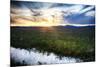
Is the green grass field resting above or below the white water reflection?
above

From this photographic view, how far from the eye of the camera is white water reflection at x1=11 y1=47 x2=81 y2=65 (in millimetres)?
1727

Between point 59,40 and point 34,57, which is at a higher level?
point 59,40

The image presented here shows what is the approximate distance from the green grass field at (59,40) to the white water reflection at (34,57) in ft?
0.14

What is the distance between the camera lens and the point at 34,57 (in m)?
1.78

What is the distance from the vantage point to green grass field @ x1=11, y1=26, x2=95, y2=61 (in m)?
1.75

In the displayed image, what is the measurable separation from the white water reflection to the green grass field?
42 millimetres

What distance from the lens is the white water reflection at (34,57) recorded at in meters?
1.73

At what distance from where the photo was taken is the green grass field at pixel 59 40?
175cm

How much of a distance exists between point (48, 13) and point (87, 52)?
2.04 ft

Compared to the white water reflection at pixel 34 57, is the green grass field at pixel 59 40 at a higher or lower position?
higher

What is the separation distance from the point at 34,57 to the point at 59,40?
0.32 metres

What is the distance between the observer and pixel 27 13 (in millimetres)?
1769
